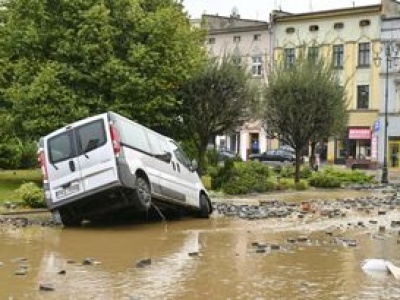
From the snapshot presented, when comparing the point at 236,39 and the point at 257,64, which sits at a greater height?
the point at 236,39

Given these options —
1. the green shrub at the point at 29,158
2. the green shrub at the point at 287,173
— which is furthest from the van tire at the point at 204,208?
the green shrub at the point at 29,158

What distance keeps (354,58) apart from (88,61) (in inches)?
1694

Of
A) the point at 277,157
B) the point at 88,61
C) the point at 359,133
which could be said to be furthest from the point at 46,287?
the point at 359,133

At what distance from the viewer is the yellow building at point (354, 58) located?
64.1 m

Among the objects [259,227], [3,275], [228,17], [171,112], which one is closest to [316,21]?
[228,17]

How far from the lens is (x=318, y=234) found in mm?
15734

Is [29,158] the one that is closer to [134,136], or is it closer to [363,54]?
[134,136]

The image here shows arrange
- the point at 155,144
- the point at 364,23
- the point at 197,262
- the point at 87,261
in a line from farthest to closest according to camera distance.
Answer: the point at 364,23, the point at 155,144, the point at 197,262, the point at 87,261

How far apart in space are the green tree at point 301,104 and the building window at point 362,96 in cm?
3118

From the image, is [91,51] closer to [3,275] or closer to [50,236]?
[50,236]

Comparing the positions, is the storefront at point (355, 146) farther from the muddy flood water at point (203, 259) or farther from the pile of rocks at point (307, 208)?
the muddy flood water at point (203, 259)

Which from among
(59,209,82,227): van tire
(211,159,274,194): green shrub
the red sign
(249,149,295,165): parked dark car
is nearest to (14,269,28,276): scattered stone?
(59,209,82,227): van tire

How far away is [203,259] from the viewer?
12.1 metres

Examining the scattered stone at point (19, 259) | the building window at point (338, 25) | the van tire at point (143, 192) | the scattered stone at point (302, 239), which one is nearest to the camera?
the scattered stone at point (19, 259)
